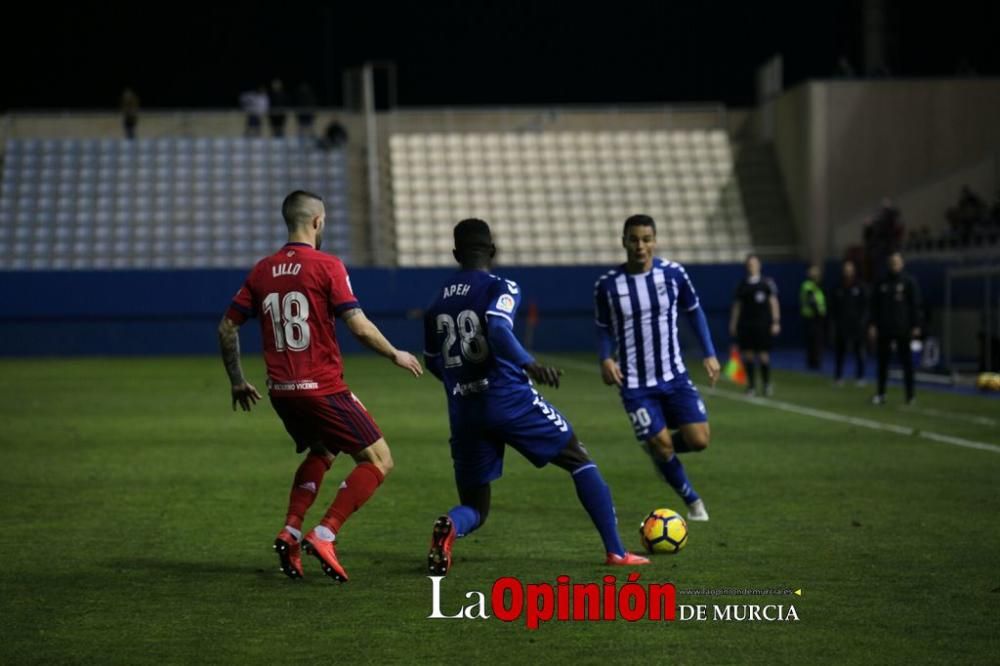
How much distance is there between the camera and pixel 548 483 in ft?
43.7

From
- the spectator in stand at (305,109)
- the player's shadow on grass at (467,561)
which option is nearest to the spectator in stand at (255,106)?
the spectator in stand at (305,109)

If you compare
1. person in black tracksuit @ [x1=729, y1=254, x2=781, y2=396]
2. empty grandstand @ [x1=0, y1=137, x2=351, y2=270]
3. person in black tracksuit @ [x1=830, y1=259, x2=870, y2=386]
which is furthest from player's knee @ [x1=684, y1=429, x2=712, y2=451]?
empty grandstand @ [x1=0, y1=137, x2=351, y2=270]

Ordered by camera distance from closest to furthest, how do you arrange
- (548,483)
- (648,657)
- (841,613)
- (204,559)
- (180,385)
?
(648,657)
(841,613)
(204,559)
(548,483)
(180,385)

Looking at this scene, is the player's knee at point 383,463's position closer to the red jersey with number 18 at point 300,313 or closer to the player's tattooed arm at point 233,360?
the red jersey with number 18 at point 300,313

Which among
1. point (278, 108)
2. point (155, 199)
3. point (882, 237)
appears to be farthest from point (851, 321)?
point (155, 199)

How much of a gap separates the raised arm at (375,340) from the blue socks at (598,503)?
1.18 meters

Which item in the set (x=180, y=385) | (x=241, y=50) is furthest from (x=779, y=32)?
(x=180, y=385)

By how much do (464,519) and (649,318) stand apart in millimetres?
2781

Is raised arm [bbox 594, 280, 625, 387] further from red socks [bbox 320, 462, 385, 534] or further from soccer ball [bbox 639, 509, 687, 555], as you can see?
red socks [bbox 320, 462, 385, 534]

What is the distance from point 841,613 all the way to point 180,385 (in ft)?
69.9

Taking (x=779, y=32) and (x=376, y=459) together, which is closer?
(x=376, y=459)

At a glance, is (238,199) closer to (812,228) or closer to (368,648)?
(812,228)

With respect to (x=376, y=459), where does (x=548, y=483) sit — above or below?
below

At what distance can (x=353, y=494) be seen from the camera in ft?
28.1
